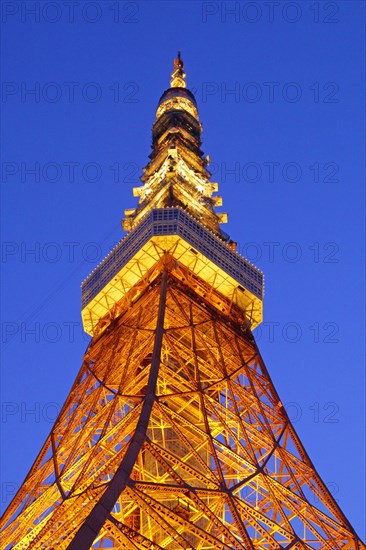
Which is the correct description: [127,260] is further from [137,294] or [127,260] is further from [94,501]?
[94,501]

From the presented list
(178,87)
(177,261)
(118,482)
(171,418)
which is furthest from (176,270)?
(178,87)

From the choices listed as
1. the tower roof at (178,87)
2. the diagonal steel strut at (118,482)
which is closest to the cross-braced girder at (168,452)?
the diagonal steel strut at (118,482)

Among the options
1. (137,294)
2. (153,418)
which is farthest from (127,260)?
(153,418)

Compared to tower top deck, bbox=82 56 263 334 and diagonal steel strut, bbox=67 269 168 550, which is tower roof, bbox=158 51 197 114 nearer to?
tower top deck, bbox=82 56 263 334

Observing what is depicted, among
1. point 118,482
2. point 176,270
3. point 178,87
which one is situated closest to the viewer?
point 118,482

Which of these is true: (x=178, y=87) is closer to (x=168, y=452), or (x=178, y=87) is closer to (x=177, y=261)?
(x=177, y=261)

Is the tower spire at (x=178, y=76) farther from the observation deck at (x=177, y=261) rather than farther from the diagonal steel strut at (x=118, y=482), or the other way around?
the diagonal steel strut at (x=118, y=482)
